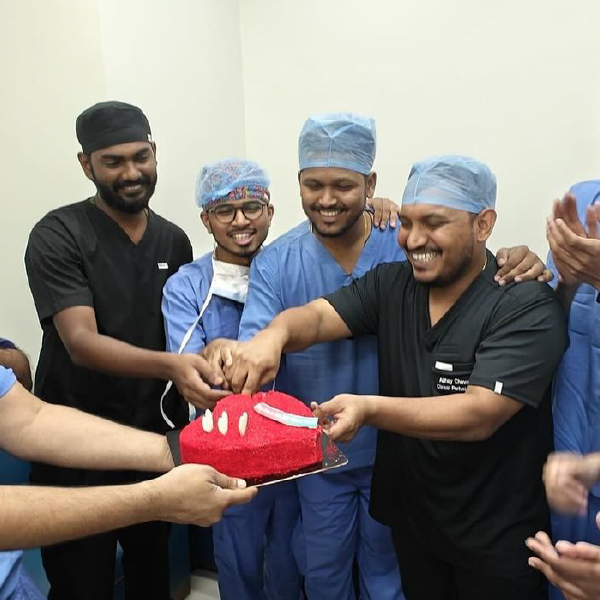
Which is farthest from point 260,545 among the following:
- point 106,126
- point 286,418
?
point 106,126

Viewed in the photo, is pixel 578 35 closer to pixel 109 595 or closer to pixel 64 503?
pixel 64 503

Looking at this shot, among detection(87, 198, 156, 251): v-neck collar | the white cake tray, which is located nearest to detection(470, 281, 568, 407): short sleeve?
the white cake tray

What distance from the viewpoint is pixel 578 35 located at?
2.15 meters

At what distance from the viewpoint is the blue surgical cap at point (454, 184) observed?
1.37 meters

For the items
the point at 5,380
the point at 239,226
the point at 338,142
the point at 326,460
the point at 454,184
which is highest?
the point at 338,142

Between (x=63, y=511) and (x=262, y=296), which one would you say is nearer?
(x=63, y=511)

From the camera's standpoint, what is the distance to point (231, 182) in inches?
69.5

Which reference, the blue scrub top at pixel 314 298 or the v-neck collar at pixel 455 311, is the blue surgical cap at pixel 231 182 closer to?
the blue scrub top at pixel 314 298

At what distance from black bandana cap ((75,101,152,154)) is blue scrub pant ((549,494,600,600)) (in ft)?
5.49

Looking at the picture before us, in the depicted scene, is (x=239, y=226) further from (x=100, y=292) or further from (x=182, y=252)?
(x=100, y=292)

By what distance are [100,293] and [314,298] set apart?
0.70 metres

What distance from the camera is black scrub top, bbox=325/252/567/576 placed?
1292 millimetres

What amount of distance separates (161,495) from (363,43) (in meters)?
2.18

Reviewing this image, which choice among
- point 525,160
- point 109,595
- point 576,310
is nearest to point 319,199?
point 576,310
